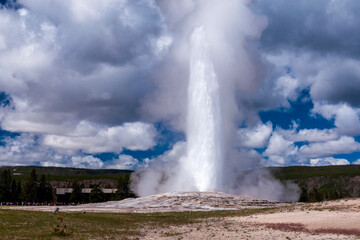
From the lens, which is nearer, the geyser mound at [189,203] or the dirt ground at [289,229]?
the dirt ground at [289,229]

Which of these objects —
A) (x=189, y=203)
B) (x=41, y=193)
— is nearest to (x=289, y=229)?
(x=189, y=203)

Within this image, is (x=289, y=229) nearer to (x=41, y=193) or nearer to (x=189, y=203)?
(x=189, y=203)

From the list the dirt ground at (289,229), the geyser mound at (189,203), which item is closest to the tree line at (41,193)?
the geyser mound at (189,203)

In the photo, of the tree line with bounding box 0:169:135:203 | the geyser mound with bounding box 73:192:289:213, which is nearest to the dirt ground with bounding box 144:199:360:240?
the geyser mound with bounding box 73:192:289:213

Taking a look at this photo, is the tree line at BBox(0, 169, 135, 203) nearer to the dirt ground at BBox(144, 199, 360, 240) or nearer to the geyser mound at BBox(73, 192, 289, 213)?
the geyser mound at BBox(73, 192, 289, 213)

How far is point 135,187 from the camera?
282ft

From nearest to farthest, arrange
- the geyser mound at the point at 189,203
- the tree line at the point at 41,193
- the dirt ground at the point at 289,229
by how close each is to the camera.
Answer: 1. the dirt ground at the point at 289,229
2. the geyser mound at the point at 189,203
3. the tree line at the point at 41,193

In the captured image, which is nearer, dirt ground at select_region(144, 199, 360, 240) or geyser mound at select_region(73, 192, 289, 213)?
dirt ground at select_region(144, 199, 360, 240)

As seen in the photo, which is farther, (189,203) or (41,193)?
(41,193)

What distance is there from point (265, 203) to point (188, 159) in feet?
60.7

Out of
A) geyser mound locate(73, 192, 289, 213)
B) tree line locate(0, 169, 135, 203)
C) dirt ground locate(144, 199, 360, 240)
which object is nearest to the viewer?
dirt ground locate(144, 199, 360, 240)

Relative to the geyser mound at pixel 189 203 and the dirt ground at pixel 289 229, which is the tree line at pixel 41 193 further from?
the dirt ground at pixel 289 229

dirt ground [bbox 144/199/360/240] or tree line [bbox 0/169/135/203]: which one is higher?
tree line [bbox 0/169/135/203]

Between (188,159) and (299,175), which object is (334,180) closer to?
(299,175)
